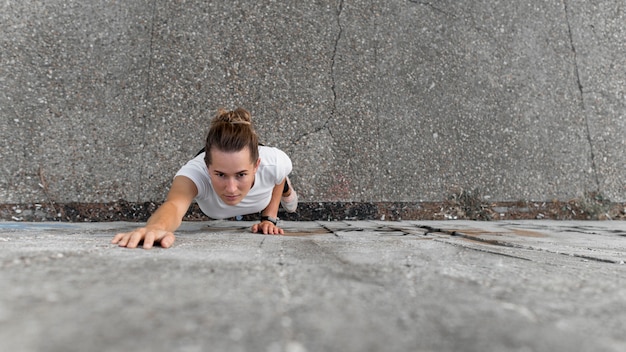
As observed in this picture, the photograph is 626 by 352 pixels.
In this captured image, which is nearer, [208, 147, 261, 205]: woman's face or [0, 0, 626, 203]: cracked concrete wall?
[208, 147, 261, 205]: woman's face

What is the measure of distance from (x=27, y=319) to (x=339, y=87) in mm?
2353

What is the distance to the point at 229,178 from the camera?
5.96 ft

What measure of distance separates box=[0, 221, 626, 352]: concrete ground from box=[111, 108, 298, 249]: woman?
3.00ft

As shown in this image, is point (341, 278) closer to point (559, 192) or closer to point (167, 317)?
point (167, 317)

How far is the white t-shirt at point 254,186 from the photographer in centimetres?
195

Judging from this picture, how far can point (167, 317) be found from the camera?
1.40ft

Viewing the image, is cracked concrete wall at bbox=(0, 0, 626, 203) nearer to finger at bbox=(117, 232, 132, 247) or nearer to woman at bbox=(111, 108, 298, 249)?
woman at bbox=(111, 108, 298, 249)

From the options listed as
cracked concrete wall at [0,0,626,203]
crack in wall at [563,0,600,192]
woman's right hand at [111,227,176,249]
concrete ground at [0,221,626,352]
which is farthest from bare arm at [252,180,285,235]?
crack in wall at [563,0,600,192]

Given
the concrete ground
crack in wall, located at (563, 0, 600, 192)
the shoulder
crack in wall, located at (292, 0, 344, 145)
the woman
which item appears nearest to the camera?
the concrete ground

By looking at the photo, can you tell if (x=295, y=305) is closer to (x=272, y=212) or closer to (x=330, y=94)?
(x=272, y=212)

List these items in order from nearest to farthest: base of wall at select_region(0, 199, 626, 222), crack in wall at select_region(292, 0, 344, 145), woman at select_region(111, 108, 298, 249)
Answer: woman at select_region(111, 108, 298, 249) → base of wall at select_region(0, 199, 626, 222) → crack in wall at select_region(292, 0, 344, 145)

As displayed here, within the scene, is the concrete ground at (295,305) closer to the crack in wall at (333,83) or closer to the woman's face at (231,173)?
the woman's face at (231,173)

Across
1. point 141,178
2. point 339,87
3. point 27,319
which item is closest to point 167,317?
point 27,319

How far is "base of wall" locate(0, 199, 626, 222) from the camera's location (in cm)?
227
